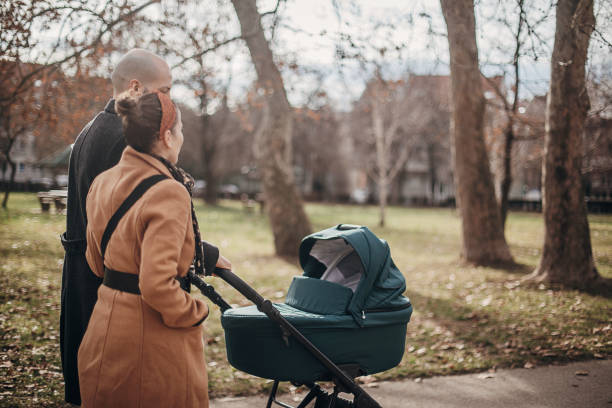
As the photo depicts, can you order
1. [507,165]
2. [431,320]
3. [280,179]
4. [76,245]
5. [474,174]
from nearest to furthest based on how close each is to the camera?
[76,245] → [431,320] → [474,174] → [280,179] → [507,165]

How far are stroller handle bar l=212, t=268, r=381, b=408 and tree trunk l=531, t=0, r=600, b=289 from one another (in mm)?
6221

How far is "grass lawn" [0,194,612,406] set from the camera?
15.5 feet

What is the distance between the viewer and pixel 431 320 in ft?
22.8

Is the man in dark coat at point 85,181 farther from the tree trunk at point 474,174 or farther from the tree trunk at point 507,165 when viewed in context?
the tree trunk at point 507,165

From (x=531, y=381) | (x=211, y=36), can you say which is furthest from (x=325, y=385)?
(x=211, y=36)

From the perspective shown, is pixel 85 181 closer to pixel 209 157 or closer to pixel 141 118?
pixel 141 118

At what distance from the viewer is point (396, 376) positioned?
4.79 metres

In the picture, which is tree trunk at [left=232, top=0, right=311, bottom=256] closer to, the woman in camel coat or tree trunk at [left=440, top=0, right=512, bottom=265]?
tree trunk at [left=440, top=0, right=512, bottom=265]

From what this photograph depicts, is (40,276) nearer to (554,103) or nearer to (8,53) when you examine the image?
(8,53)

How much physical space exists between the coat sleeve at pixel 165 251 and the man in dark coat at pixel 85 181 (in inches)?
34.8

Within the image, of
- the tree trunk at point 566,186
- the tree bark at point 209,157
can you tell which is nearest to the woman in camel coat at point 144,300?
the tree trunk at point 566,186

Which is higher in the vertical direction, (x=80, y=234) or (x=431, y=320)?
(x=80, y=234)

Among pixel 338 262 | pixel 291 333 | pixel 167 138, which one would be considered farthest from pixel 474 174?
pixel 167 138

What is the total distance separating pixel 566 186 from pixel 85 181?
7.05m
